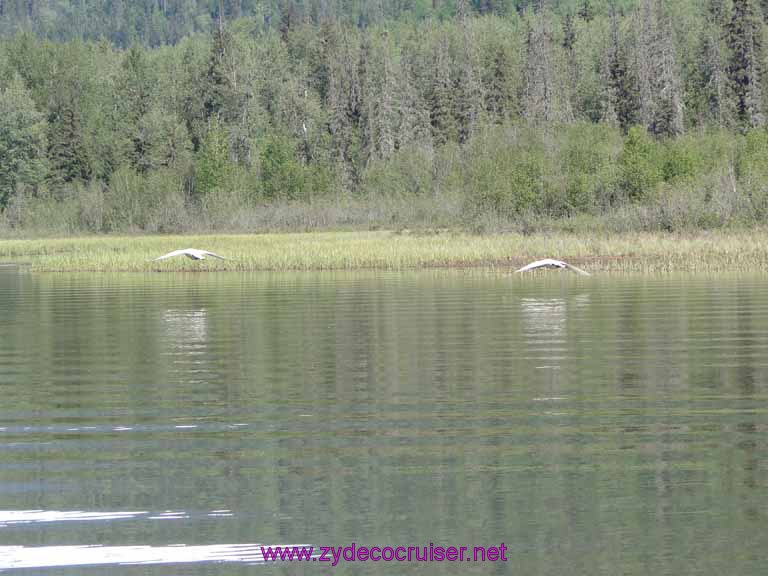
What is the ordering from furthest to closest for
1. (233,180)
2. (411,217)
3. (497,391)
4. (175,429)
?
(233,180) → (411,217) → (497,391) → (175,429)

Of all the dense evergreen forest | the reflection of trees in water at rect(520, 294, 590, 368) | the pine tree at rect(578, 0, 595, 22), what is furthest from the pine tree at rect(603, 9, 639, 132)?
the reflection of trees in water at rect(520, 294, 590, 368)

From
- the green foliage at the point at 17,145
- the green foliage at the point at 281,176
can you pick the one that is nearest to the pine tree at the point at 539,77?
the green foliage at the point at 281,176

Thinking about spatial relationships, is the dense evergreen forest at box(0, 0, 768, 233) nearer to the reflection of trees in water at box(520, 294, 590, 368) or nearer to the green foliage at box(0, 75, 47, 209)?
the green foliage at box(0, 75, 47, 209)

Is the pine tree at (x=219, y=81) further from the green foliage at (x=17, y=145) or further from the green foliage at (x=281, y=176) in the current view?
the green foliage at (x=281, y=176)

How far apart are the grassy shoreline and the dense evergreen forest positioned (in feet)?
25.3

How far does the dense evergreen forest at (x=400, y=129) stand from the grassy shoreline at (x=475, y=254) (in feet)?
25.3

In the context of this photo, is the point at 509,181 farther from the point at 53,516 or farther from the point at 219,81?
the point at 53,516

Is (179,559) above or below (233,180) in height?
below

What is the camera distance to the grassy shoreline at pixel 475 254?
141ft

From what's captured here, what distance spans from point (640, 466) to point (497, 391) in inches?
184

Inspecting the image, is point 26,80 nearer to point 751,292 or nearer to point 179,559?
point 751,292

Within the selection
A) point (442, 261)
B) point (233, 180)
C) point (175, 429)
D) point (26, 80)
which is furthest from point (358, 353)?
point (26, 80)

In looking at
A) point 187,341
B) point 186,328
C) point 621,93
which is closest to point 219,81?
point 621,93

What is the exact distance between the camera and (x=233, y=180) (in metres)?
90.2
